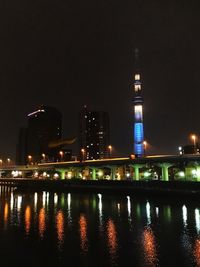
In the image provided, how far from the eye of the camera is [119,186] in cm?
8225

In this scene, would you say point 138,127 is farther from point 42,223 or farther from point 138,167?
point 42,223

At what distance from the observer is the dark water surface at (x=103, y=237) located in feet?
79.7

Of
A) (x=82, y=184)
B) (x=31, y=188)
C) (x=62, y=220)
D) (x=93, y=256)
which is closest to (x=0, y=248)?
(x=93, y=256)

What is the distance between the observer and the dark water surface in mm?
24281

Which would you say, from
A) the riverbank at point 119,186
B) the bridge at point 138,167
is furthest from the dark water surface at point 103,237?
the bridge at point 138,167

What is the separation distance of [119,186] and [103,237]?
5074cm

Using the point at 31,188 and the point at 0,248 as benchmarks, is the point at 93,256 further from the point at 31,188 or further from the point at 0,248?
the point at 31,188

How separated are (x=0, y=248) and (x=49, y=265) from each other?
25.4 feet

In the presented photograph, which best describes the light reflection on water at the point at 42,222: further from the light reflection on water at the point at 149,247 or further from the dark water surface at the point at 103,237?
the light reflection on water at the point at 149,247

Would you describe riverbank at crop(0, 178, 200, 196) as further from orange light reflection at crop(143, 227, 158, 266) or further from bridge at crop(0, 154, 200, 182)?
orange light reflection at crop(143, 227, 158, 266)

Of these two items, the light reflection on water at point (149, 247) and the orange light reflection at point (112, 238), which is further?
the orange light reflection at point (112, 238)

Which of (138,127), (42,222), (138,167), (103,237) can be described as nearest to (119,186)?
(138,167)

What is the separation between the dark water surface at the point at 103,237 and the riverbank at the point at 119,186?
12068 mm

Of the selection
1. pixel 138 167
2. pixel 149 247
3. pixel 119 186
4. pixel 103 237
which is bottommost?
pixel 149 247
